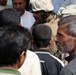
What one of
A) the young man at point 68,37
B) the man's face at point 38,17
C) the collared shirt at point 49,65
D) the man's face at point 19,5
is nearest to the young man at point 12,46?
the young man at point 68,37

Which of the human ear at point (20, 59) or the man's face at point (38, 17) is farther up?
the human ear at point (20, 59)

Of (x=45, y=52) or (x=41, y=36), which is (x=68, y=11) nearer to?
(x=41, y=36)

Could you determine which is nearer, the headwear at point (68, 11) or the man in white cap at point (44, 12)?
the headwear at point (68, 11)

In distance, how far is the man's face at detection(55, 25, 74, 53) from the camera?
331 cm

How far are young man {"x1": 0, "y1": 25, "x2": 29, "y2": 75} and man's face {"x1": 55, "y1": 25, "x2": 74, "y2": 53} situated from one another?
0.92 meters

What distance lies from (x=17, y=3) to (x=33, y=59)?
282 cm

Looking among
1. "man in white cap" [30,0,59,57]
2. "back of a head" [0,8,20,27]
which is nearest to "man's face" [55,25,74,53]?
"back of a head" [0,8,20,27]

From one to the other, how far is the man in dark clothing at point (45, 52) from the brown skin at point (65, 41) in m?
0.18

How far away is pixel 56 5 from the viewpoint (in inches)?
275

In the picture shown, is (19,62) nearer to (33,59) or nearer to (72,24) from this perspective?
(33,59)

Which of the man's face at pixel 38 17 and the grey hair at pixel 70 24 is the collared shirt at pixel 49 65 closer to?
the grey hair at pixel 70 24

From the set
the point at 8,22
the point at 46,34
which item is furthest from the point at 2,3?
the point at 8,22

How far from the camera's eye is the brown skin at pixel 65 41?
3293 millimetres

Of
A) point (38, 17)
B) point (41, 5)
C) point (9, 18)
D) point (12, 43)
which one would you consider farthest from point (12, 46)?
point (41, 5)
